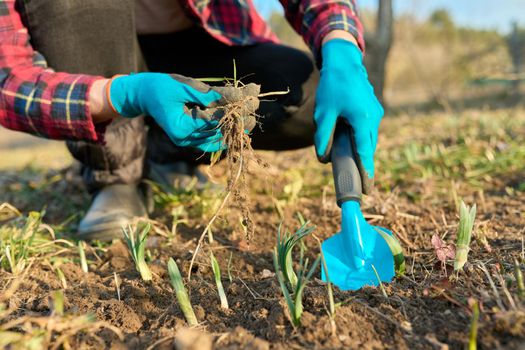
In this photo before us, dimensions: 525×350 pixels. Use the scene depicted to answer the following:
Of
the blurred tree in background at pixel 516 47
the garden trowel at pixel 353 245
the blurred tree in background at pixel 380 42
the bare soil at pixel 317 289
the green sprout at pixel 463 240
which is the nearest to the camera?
the bare soil at pixel 317 289

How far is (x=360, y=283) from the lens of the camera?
1.30m

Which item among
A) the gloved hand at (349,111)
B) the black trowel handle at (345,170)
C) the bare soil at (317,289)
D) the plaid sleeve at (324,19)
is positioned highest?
the plaid sleeve at (324,19)

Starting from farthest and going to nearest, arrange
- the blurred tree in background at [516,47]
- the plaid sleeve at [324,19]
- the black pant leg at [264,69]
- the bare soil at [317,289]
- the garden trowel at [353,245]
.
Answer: the blurred tree in background at [516,47] < the black pant leg at [264,69] < the plaid sleeve at [324,19] < the garden trowel at [353,245] < the bare soil at [317,289]

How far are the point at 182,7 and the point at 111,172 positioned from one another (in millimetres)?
696

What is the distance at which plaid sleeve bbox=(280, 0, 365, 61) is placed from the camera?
5.51ft

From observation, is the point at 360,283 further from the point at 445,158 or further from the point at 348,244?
the point at 445,158

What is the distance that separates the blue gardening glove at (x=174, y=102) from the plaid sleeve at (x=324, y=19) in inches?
22.8

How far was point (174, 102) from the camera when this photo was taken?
4.32ft

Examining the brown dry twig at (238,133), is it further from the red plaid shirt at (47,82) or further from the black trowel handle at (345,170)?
the red plaid shirt at (47,82)

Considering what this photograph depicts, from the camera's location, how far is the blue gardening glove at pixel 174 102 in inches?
51.4

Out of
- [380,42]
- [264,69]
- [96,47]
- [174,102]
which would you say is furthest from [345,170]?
[380,42]

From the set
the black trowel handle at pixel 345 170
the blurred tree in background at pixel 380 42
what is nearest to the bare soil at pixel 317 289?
the black trowel handle at pixel 345 170

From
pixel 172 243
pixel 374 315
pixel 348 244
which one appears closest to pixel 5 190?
pixel 172 243

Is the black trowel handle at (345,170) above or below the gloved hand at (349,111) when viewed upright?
below
